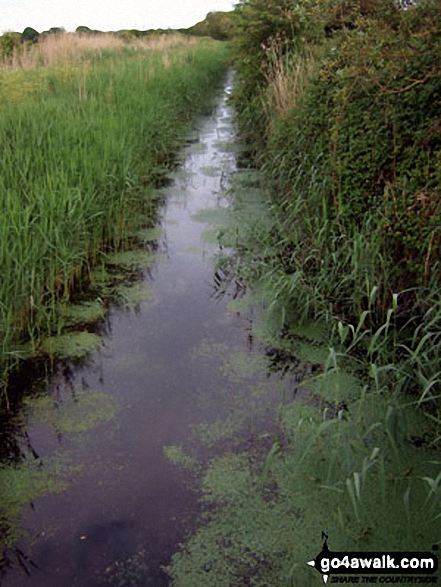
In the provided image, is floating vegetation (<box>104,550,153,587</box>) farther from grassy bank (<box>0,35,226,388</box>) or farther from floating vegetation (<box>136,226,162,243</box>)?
floating vegetation (<box>136,226,162,243</box>)

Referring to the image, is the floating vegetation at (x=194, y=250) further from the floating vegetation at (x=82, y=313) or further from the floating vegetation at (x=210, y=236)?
the floating vegetation at (x=82, y=313)

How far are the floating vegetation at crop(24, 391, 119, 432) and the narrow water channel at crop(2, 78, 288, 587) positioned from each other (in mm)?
31

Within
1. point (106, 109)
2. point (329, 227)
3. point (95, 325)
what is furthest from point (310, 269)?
point (106, 109)

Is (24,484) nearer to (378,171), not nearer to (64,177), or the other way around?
(64,177)

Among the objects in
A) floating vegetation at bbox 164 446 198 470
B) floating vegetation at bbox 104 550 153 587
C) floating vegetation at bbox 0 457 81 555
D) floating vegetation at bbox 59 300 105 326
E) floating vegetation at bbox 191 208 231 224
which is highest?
floating vegetation at bbox 191 208 231 224

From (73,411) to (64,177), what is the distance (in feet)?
5.90

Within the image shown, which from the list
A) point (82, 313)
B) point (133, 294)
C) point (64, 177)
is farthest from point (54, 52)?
point (82, 313)

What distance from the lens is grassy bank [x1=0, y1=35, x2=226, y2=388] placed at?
282 cm

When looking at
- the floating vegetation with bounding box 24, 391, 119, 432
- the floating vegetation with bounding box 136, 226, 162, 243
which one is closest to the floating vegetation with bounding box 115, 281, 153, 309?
the floating vegetation with bounding box 136, 226, 162, 243

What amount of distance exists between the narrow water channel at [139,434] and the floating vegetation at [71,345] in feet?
0.24

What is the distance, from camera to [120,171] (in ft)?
14.1

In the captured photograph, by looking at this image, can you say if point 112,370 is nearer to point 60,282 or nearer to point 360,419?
point 60,282

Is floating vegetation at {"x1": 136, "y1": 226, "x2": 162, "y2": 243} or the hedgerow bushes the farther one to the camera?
floating vegetation at {"x1": 136, "y1": 226, "x2": 162, "y2": 243}

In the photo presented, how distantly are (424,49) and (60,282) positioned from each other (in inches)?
90.2
